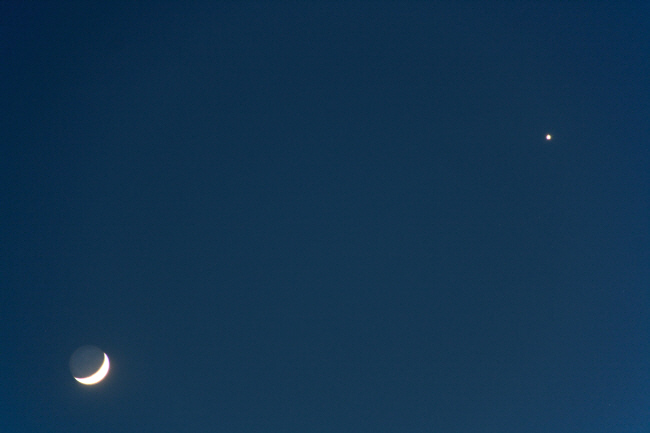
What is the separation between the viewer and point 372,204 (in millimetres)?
4750

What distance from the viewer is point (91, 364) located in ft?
15.1

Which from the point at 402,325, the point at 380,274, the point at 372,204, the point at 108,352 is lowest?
the point at 108,352

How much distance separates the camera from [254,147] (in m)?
4.73

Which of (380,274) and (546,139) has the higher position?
(546,139)

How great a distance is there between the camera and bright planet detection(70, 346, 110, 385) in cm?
460

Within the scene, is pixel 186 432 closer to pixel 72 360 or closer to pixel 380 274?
pixel 72 360

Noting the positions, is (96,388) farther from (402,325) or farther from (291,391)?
(402,325)

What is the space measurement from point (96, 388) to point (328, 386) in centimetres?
260

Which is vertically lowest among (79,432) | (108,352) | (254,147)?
(79,432)

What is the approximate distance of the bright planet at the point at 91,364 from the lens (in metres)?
4.60

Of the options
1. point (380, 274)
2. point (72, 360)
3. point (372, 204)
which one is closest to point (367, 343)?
point (380, 274)

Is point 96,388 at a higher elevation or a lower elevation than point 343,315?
lower

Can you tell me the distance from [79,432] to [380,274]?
12.6 ft

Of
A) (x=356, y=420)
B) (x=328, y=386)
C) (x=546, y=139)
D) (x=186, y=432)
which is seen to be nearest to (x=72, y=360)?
(x=186, y=432)
